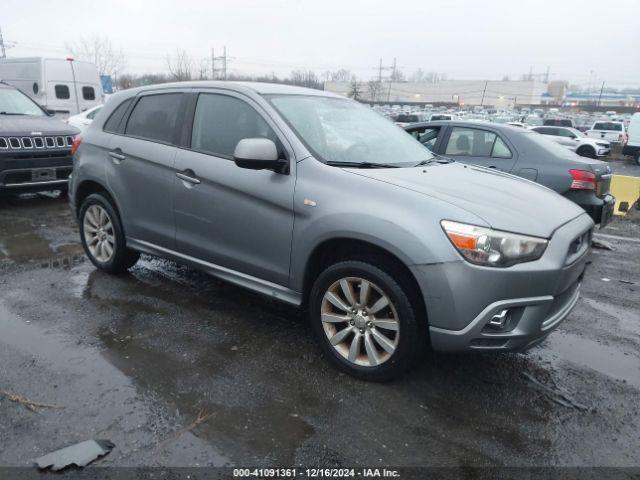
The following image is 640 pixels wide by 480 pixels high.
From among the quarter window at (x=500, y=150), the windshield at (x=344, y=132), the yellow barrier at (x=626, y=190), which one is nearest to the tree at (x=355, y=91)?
the yellow barrier at (x=626, y=190)

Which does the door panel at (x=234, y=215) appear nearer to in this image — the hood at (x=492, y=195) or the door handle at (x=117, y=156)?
the hood at (x=492, y=195)

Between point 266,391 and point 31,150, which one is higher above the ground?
point 31,150

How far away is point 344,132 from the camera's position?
12.3 feet

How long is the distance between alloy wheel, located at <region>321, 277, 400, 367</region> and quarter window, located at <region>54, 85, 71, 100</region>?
14935 millimetres

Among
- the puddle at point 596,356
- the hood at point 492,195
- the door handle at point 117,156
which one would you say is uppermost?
the hood at point 492,195

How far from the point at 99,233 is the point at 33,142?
3.76 meters

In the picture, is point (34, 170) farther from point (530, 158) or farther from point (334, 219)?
point (530, 158)

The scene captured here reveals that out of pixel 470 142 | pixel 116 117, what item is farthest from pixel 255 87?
pixel 470 142

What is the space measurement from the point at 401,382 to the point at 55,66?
15626mm

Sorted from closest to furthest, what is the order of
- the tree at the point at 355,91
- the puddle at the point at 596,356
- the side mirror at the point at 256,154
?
the side mirror at the point at 256,154, the puddle at the point at 596,356, the tree at the point at 355,91

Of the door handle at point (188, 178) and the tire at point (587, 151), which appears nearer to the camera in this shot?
the door handle at point (188, 178)

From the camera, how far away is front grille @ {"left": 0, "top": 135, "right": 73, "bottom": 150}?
722 centimetres

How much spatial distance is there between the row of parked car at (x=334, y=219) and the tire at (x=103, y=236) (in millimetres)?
18

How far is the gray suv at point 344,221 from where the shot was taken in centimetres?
273
